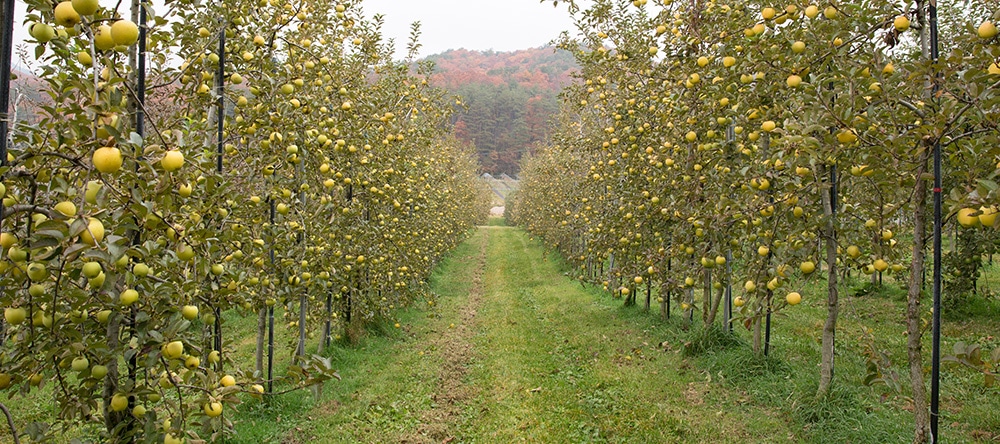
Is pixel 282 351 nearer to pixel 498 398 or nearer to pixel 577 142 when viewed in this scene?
pixel 498 398

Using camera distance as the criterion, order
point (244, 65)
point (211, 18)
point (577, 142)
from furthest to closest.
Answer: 1. point (577, 142)
2. point (244, 65)
3. point (211, 18)

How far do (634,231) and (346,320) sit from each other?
3746mm

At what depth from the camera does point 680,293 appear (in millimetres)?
6488

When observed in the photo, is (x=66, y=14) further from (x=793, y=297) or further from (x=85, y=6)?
(x=793, y=297)

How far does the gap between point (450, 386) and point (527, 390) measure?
0.80 metres

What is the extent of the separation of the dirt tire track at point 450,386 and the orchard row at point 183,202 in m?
0.97

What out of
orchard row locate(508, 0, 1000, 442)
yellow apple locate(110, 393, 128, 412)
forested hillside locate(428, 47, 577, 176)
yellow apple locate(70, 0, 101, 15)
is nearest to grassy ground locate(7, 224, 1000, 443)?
orchard row locate(508, 0, 1000, 442)

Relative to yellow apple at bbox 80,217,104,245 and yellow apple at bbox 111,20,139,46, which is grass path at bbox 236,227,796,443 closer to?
yellow apple at bbox 80,217,104,245

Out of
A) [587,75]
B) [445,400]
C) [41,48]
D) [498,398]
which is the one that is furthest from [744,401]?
[41,48]

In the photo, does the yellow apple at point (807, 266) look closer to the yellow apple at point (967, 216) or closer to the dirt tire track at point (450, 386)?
the yellow apple at point (967, 216)

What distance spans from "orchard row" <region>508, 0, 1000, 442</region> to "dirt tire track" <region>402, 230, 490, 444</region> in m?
1.90

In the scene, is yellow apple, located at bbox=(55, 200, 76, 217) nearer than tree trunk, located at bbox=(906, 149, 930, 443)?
Yes

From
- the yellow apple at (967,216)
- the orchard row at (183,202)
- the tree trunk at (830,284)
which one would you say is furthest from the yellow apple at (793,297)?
the orchard row at (183,202)

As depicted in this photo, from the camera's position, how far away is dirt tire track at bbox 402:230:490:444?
14.1 feet
